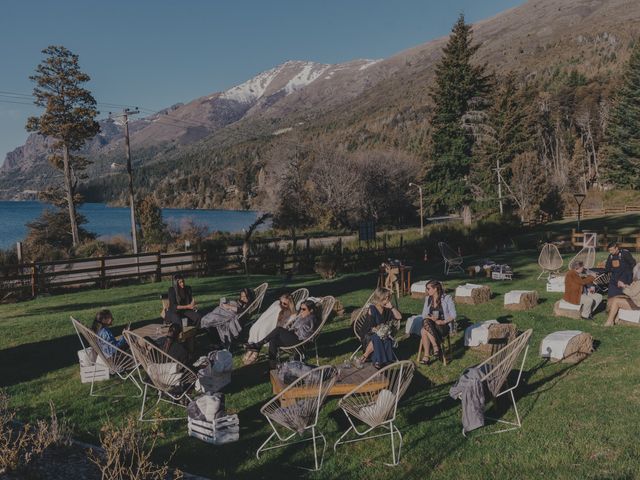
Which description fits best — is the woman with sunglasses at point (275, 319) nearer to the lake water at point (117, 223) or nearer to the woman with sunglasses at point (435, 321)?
the woman with sunglasses at point (435, 321)

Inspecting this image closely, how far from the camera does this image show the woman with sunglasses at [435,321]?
25.1ft

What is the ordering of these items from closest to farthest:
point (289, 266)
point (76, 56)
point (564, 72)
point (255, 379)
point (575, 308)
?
1. point (255, 379)
2. point (575, 308)
3. point (289, 266)
4. point (76, 56)
5. point (564, 72)

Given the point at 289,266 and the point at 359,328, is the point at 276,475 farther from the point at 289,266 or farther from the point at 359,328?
the point at 289,266

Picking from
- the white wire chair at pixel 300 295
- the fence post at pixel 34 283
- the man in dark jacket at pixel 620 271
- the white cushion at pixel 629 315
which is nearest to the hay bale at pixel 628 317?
the white cushion at pixel 629 315

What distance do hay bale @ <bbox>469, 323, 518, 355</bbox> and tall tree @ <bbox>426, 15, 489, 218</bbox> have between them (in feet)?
108

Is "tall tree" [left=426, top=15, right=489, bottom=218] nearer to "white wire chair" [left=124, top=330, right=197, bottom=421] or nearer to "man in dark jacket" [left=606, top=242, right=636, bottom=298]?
"man in dark jacket" [left=606, top=242, right=636, bottom=298]

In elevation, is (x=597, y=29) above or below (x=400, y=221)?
above

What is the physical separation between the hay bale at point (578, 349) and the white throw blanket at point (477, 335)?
45.4 inches

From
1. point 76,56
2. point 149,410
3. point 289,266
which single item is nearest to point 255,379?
point 149,410

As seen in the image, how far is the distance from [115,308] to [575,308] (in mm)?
10693

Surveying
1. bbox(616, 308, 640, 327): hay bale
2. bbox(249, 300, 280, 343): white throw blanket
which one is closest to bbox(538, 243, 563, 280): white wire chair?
bbox(616, 308, 640, 327): hay bale

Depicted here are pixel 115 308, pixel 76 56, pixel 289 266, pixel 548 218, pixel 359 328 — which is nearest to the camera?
pixel 359 328

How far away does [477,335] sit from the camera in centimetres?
818

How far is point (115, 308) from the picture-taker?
1343 cm
